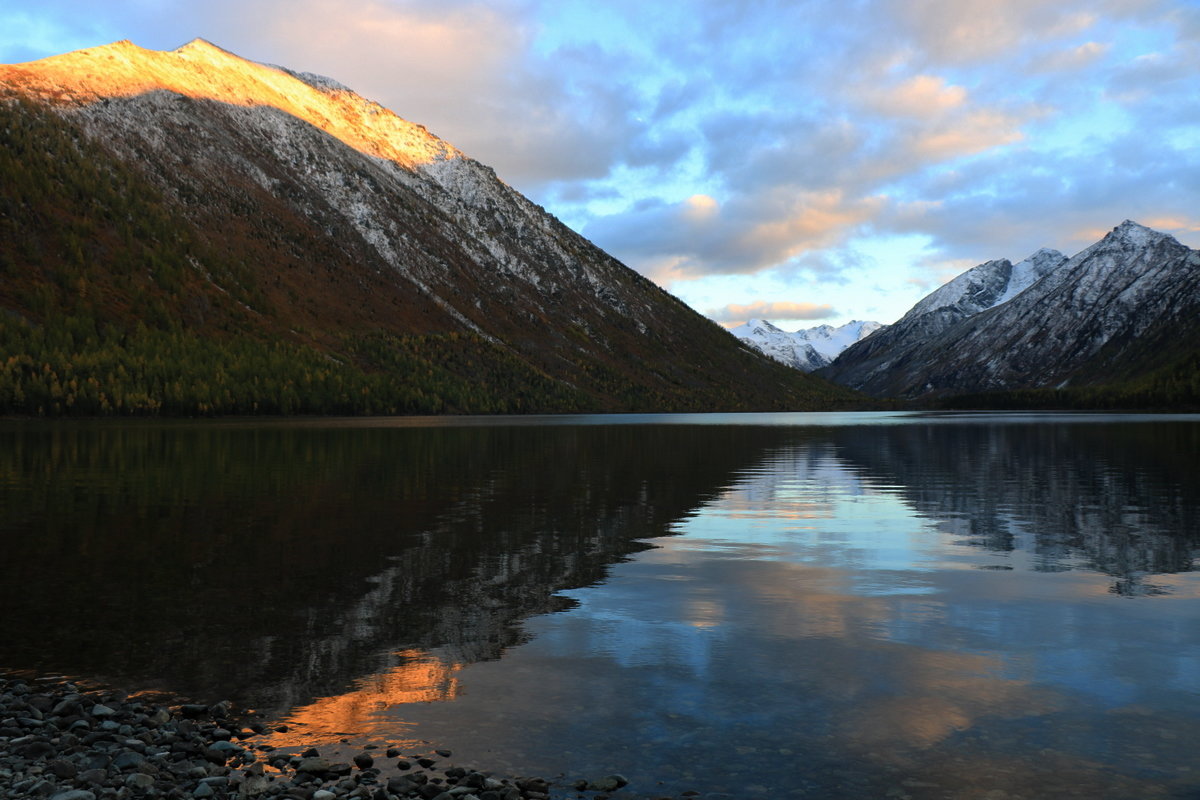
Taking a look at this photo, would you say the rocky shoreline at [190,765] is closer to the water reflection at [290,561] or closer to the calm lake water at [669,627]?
the calm lake water at [669,627]

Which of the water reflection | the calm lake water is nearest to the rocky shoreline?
the calm lake water

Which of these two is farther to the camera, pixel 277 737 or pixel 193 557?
pixel 193 557

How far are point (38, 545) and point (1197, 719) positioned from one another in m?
32.6

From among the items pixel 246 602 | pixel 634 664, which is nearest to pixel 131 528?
pixel 246 602

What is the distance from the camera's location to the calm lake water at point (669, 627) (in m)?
13.3

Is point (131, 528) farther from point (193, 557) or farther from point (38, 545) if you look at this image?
point (193, 557)

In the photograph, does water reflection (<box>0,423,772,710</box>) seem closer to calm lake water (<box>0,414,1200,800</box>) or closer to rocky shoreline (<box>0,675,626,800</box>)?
calm lake water (<box>0,414,1200,800</box>)

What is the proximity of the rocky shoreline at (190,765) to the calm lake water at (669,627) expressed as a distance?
0.58 m

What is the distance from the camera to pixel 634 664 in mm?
17656

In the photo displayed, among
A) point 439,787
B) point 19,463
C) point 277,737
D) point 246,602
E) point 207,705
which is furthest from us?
point 19,463

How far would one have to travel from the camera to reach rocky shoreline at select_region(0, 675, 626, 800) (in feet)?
38.5

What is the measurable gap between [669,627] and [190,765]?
10.6m

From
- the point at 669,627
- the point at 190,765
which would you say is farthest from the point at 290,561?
the point at 190,765

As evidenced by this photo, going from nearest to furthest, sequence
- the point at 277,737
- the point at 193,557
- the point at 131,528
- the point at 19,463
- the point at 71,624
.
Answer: the point at 277,737
the point at 71,624
the point at 193,557
the point at 131,528
the point at 19,463
